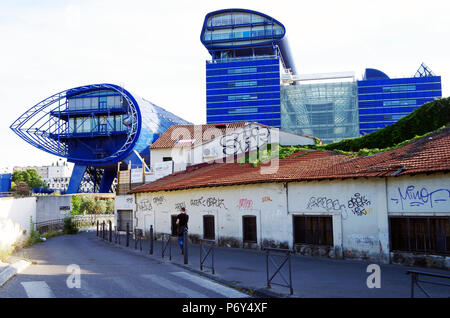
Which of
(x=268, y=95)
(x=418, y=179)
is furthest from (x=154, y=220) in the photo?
(x=268, y=95)

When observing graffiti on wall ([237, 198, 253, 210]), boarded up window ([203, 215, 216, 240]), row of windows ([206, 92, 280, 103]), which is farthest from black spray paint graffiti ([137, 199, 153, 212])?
row of windows ([206, 92, 280, 103])

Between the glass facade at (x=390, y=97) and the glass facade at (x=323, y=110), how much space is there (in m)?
1.97

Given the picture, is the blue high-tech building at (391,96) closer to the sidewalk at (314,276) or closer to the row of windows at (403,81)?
the row of windows at (403,81)

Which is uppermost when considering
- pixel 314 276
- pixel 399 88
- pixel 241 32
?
pixel 241 32

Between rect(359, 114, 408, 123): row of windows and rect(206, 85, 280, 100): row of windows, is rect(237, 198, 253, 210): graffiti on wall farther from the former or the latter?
rect(359, 114, 408, 123): row of windows

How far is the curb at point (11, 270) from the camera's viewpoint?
9.56 meters

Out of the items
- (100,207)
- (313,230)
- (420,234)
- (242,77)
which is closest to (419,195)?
(420,234)

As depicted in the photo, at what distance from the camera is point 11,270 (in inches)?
422

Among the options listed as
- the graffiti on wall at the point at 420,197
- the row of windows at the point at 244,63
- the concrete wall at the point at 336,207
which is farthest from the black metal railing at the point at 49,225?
the row of windows at the point at 244,63

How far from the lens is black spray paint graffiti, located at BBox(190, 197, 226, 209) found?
18.6 meters

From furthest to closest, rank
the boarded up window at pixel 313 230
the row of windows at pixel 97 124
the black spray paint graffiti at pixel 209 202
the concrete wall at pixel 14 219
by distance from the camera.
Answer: the row of windows at pixel 97 124, the black spray paint graffiti at pixel 209 202, the concrete wall at pixel 14 219, the boarded up window at pixel 313 230

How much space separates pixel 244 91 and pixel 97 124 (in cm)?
3638

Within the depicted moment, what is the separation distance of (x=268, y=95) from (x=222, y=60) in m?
14.6

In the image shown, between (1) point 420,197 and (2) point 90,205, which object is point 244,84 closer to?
(2) point 90,205
